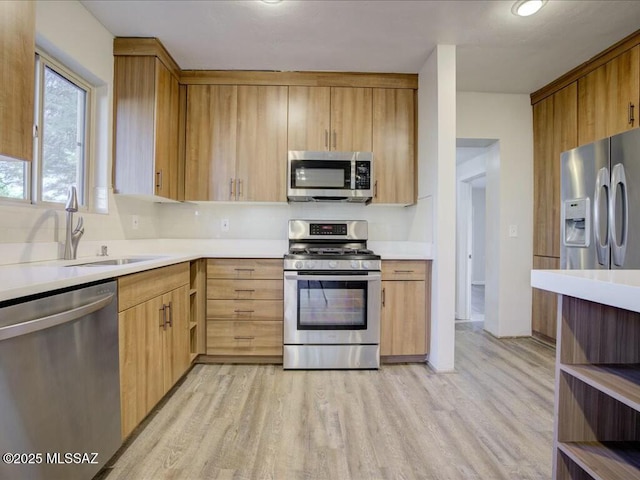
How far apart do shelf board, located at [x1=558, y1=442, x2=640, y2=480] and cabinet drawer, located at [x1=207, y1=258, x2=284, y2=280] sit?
202 centimetres

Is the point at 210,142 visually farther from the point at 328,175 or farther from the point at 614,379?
the point at 614,379

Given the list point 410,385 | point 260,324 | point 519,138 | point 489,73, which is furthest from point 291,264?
point 519,138

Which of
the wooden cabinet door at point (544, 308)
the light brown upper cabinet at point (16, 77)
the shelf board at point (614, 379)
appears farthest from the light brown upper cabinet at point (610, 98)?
the light brown upper cabinet at point (16, 77)

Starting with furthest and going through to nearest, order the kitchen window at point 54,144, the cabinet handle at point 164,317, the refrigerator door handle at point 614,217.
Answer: the refrigerator door handle at point 614,217, the cabinet handle at point 164,317, the kitchen window at point 54,144

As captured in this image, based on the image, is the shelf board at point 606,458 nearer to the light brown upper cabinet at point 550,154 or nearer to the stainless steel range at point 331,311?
the stainless steel range at point 331,311

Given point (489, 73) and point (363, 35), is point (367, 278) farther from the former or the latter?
point (489, 73)

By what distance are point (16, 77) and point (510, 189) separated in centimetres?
385

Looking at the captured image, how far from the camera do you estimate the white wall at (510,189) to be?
342 centimetres

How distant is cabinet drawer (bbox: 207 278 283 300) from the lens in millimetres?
2660

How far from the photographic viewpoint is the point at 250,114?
2.92 metres

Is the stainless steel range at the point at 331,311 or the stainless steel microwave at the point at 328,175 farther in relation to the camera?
the stainless steel microwave at the point at 328,175

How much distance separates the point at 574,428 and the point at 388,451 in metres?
0.84

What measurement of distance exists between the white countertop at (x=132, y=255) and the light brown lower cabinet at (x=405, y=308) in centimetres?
11

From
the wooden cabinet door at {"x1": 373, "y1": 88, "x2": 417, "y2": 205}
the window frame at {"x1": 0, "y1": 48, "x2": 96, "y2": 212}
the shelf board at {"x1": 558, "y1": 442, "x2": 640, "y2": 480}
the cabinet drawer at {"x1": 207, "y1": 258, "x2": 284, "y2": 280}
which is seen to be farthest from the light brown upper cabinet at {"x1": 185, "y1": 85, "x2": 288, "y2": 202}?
the shelf board at {"x1": 558, "y1": 442, "x2": 640, "y2": 480}
